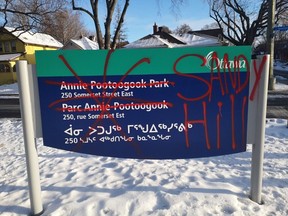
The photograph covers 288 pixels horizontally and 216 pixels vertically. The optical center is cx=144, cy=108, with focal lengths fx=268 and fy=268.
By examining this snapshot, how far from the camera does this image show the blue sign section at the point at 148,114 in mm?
2924

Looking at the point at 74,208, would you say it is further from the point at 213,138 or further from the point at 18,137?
the point at 18,137

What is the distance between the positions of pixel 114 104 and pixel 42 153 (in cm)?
291

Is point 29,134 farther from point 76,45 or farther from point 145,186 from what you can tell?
point 76,45

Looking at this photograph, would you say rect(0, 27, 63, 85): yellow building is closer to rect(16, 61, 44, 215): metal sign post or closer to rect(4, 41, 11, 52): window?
rect(4, 41, 11, 52): window

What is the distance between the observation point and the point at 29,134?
2.89 meters

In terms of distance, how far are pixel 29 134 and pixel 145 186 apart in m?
1.62

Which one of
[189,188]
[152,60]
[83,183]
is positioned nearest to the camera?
[152,60]

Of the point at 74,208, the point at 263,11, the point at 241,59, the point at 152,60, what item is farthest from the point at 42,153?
the point at 263,11

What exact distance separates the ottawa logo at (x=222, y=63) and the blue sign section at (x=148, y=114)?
0.23 ft

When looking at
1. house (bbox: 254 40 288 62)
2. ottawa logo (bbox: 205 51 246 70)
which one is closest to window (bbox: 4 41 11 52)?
ottawa logo (bbox: 205 51 246 70)

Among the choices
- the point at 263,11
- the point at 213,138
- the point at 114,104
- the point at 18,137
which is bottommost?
the point at 18,137

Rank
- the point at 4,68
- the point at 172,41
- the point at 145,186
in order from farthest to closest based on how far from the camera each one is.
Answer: the point at 172,41 → the point at 4,68 → the point at 145,186

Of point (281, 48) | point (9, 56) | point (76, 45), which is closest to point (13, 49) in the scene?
point (9, 56)

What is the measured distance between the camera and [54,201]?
3.26 metres
